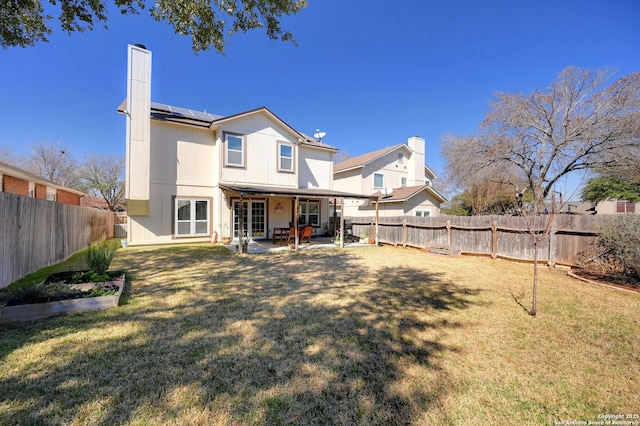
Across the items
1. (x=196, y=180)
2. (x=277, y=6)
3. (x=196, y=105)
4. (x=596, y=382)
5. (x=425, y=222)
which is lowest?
(x=596, y=382)

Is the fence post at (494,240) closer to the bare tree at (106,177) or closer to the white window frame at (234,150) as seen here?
the white window frame at (234,150)

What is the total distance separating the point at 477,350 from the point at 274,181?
12.6 m

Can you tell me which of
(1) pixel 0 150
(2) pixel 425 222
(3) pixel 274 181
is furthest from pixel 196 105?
(1) pixel 0 150

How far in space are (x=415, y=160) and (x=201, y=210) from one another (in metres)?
19.2

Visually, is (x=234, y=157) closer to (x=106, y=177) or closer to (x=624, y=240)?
(x=624, y=240)

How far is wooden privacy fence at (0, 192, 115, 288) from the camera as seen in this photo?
5.30m

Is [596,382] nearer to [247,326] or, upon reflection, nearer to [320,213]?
[247,326]

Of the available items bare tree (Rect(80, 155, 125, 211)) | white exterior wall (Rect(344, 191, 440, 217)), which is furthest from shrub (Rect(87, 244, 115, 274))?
bare tree (Rect(80, 155, 125, 211))

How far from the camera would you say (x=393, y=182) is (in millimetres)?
23188

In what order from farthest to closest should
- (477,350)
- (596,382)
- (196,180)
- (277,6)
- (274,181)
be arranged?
1. (274,181)
2. (196,180)
3. (277,6)
4. (477,350)
5. (596,382)

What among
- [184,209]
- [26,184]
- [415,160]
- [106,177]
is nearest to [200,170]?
[184,209]

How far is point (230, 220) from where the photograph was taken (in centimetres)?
1338

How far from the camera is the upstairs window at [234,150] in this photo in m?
13.1

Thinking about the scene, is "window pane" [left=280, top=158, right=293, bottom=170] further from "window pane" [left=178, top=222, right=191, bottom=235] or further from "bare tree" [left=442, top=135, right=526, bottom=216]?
"bare tree" [left=442, top=135, right=526, bottom=216]
